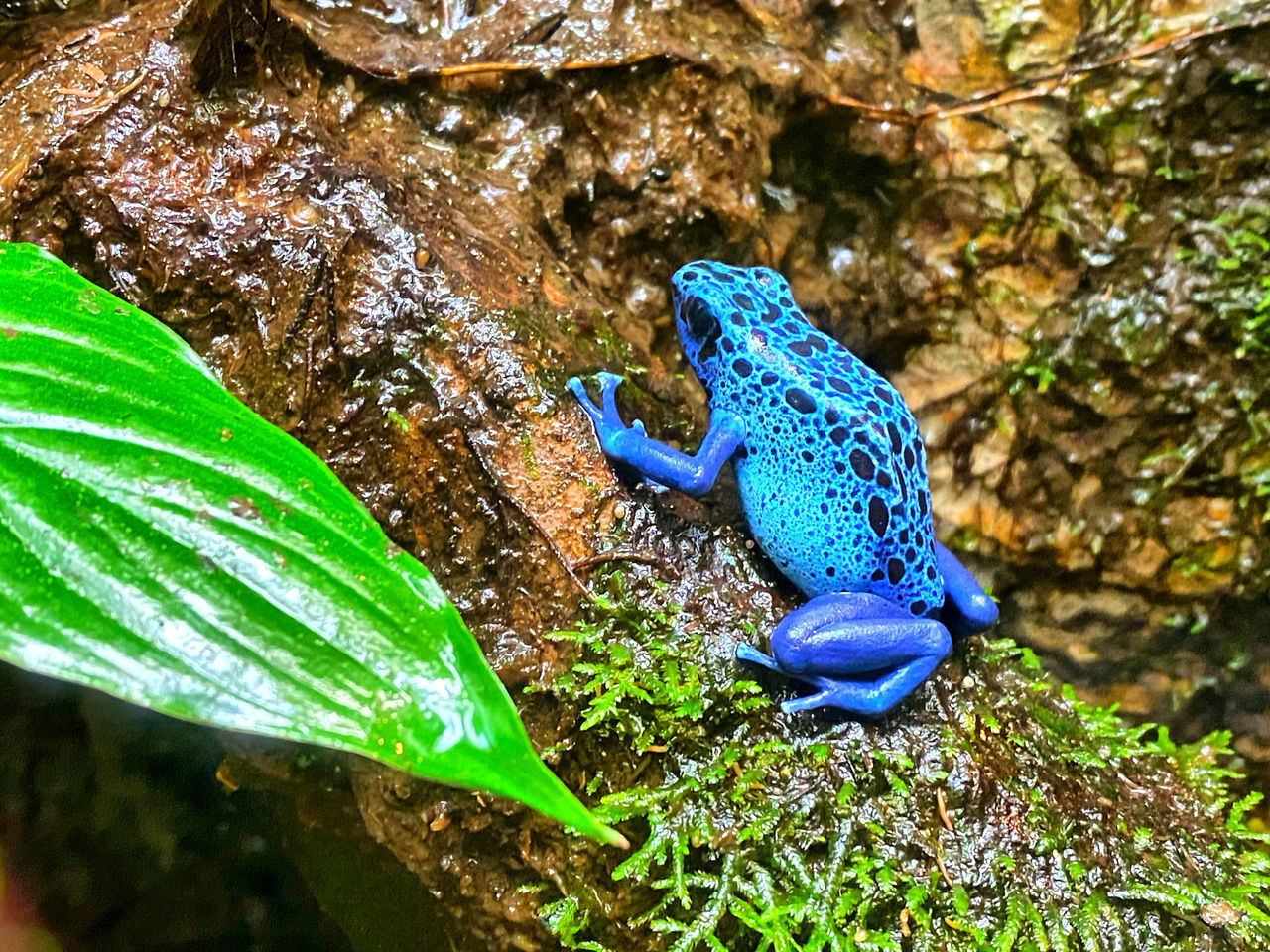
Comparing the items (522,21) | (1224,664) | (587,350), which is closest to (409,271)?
(587,350)

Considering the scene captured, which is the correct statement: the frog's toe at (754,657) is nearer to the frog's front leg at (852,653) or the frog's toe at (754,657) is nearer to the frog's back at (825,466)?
the frog's front leg at (852,653)

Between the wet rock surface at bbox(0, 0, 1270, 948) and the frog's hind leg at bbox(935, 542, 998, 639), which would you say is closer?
the wet rock surface at bbox(0, 0, 1270, 948)

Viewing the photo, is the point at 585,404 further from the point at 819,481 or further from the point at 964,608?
the point at 964,608

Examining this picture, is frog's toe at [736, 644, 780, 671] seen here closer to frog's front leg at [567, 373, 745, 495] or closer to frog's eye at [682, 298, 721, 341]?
frog's front leg at [567, 373, 745, 495]

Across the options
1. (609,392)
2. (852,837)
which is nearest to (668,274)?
(609,392)

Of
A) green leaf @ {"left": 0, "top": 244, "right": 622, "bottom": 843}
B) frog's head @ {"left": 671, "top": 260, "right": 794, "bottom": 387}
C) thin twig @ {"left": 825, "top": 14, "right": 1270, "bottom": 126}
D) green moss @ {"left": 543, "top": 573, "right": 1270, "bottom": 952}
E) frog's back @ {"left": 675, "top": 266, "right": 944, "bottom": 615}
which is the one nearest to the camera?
green leaf @ {"left": 0, "top": 244, "right": 622, "bottom": 843}

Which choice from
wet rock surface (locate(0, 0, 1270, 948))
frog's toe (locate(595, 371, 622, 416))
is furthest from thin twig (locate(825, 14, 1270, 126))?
frog's toe (locate(595, 371, 622, 416))
